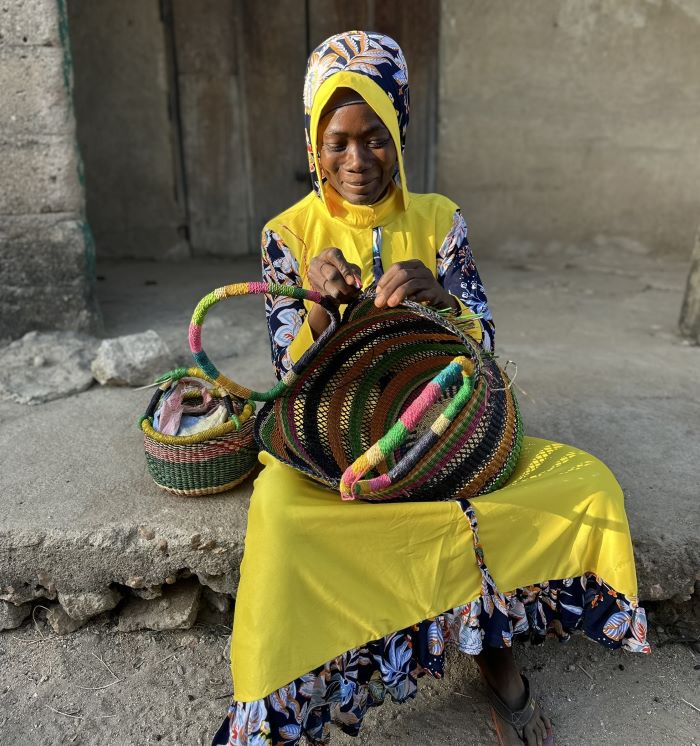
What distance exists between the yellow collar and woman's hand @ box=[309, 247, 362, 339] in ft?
1.19

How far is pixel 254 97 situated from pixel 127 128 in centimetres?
98

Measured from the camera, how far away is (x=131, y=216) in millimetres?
5457

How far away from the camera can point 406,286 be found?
1.51 m

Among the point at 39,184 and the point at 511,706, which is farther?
the point at 39,184

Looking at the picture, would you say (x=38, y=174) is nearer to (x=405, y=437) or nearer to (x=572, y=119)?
(x=405, y=437)

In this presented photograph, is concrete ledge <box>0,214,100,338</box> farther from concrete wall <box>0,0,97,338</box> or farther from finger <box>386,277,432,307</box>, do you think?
finger <box>386,277,432,307</box>

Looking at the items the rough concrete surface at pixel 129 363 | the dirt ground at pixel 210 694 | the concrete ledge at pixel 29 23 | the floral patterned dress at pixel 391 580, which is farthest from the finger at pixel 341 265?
the concrete ledge at pixel 29 23

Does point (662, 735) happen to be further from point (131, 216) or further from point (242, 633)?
point (131, 216)

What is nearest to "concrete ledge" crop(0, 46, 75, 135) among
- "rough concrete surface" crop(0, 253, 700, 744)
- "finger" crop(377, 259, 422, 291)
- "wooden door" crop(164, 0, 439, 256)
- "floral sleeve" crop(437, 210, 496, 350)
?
"rough concrete surface" crop(0, 253, 700, 744)

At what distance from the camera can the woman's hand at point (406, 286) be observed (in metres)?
1.51

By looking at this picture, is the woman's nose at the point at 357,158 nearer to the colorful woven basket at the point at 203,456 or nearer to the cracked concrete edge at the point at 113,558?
the colorful woven basket at the point at 203,456

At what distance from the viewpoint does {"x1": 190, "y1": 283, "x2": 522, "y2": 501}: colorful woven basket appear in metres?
1.42

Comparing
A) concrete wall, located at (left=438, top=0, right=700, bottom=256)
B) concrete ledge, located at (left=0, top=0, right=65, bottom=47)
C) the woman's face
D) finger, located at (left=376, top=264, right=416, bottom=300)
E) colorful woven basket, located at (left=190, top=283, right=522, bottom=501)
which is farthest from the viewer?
concrete wall, located at (left=438, top=0, right=700, bottom=256)

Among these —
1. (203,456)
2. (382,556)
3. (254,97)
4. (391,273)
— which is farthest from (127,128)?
(382,556)
